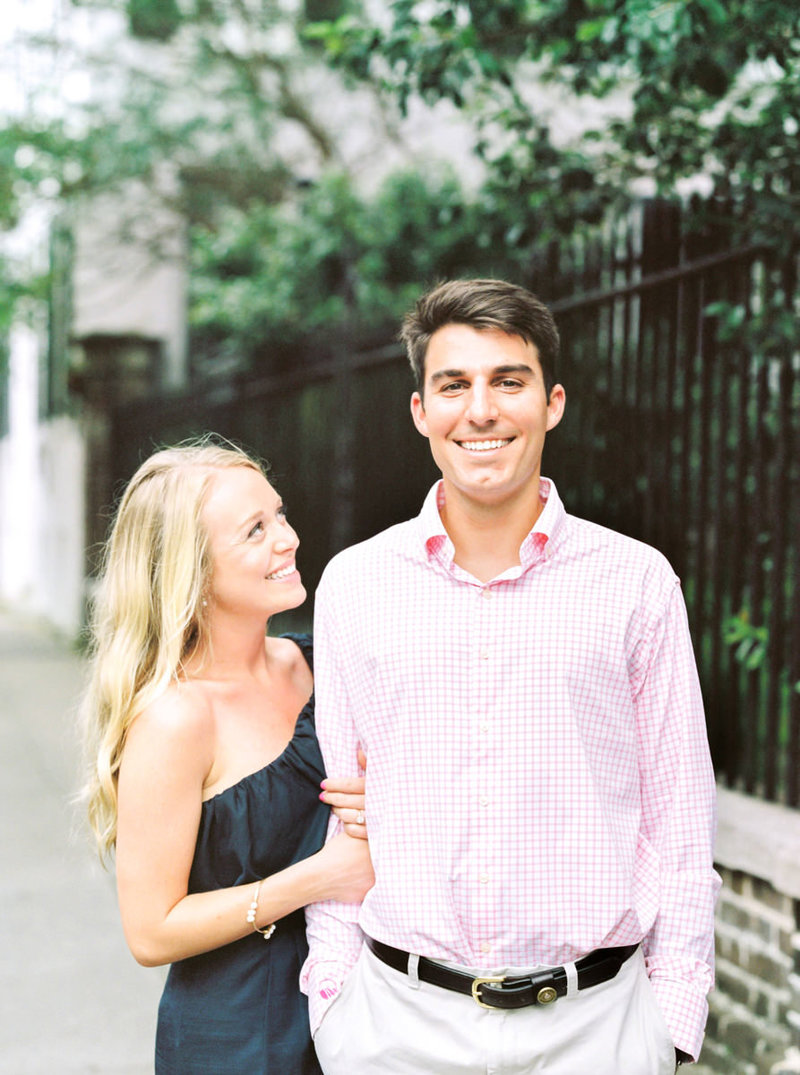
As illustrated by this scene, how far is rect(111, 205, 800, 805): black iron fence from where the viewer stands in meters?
4.25

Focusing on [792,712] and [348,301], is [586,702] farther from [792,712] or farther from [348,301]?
[348,301]

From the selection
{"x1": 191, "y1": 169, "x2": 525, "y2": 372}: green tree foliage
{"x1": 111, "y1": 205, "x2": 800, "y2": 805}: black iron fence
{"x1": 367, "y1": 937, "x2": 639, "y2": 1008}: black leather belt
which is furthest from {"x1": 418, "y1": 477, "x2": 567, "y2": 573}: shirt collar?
{"x1": 191, "y1": 169, "x2": 525, "y2": 372}: green tree foliage

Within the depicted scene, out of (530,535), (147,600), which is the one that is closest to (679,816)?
(530,535)

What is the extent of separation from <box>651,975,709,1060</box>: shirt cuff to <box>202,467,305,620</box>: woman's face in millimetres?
985

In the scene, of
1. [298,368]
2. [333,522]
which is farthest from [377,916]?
[298,368]

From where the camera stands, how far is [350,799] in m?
2.33

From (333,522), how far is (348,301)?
1401 mm

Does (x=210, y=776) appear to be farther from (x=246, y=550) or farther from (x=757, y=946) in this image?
(x=757, y=946)

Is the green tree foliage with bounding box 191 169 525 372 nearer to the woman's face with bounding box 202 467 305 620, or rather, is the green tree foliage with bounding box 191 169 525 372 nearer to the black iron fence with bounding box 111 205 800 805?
the black iron fence with bounding box 111 205 800 805

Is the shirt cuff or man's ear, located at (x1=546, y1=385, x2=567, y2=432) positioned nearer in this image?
the shirt cuff

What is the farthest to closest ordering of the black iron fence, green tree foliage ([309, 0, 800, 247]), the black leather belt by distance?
the black iron fence → green tree foliage ([309, 0, 800, 247]) → the black leather belt

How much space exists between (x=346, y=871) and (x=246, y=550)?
0.63 meters

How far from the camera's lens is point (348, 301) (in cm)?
805

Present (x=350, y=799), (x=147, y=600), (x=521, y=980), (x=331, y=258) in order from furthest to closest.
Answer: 1. (x=331, y=258)
2. (x=147, y=600)
3. (x=350, y=799)
4. (x=521, y=980)
